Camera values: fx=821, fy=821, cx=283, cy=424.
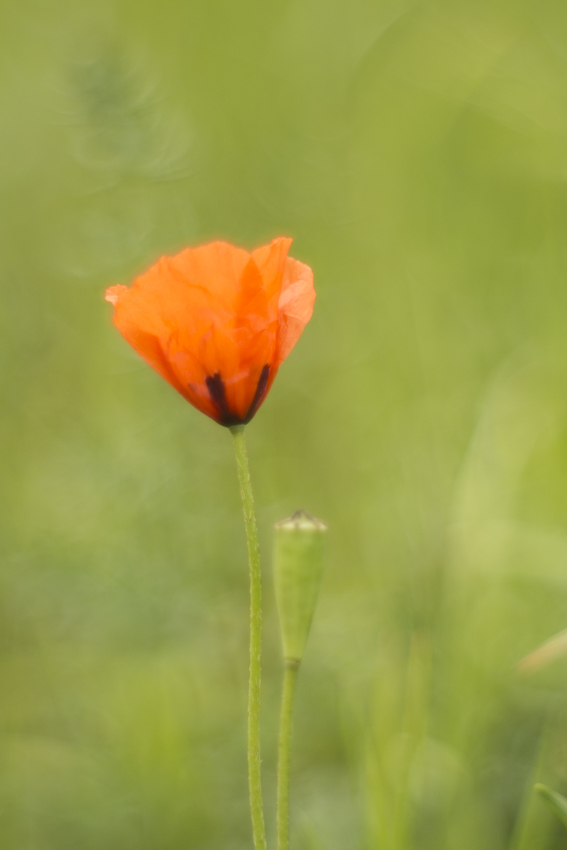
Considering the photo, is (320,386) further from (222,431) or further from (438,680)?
(438,680)

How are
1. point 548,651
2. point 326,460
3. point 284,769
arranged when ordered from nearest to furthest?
point 284,769 < point 548,651 < point 326,460

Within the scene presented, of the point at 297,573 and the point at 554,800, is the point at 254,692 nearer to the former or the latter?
the point at 297,573

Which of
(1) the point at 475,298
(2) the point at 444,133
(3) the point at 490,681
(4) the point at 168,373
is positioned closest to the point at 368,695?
(3) the point at 490,681

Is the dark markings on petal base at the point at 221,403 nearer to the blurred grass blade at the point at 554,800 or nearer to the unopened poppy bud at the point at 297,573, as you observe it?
the unopened poppy bud at the point at 297,573

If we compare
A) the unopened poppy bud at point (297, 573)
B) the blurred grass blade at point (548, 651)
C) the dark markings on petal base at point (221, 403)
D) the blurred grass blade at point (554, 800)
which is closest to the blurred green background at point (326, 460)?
the blurred grass blade at point (548, 651)

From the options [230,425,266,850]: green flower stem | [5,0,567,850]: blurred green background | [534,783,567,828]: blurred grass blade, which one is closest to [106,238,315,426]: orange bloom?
[230,425,266,850]: green flower stem

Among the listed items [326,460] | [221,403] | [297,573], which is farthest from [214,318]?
[326,460]

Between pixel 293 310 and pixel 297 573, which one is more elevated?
pixel 293 310

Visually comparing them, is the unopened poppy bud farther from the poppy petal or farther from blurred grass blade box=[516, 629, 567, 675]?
blurred grass blade box=[516, 629, 567, 675]
